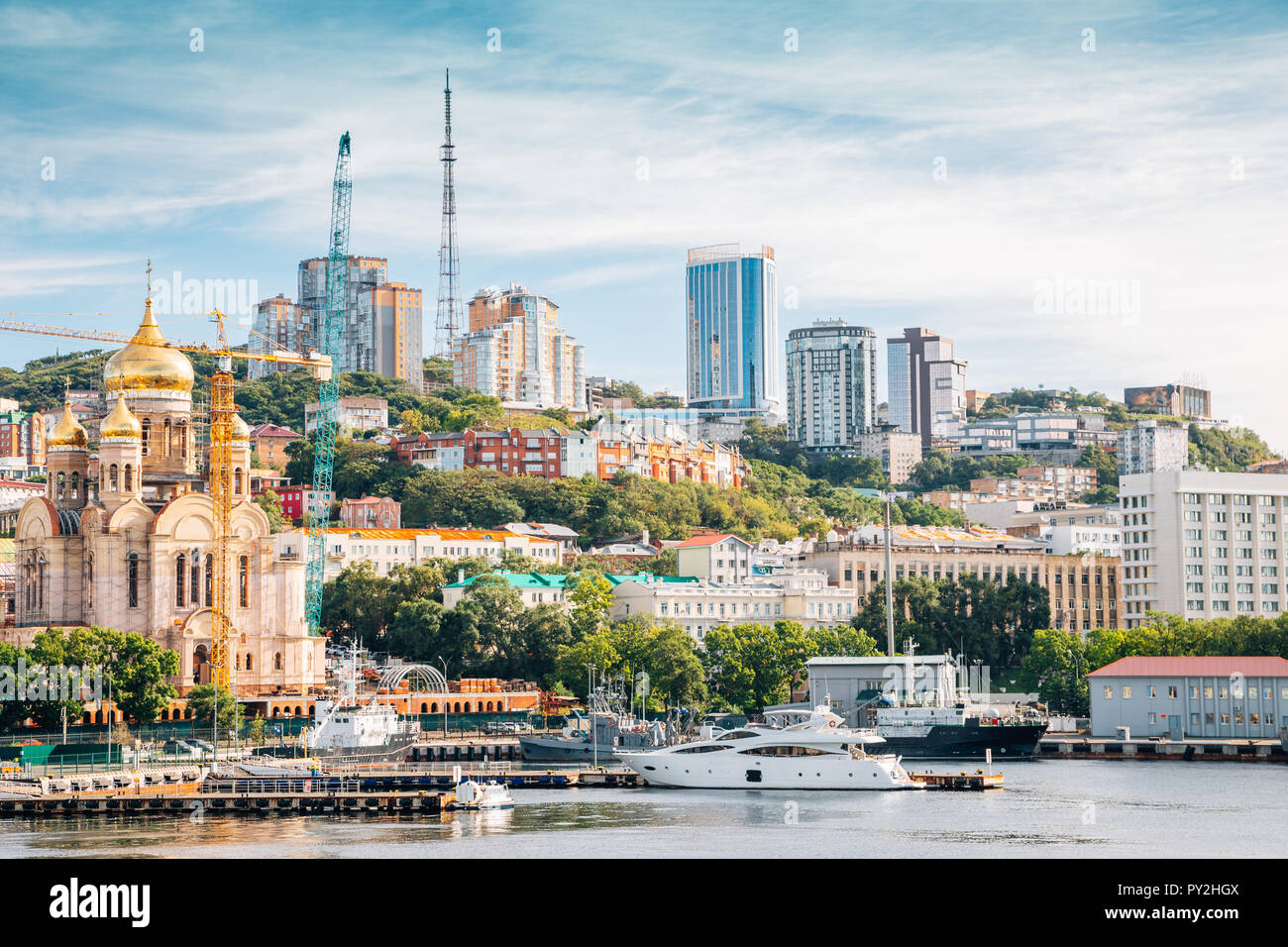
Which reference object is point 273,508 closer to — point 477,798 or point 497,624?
point 497,624

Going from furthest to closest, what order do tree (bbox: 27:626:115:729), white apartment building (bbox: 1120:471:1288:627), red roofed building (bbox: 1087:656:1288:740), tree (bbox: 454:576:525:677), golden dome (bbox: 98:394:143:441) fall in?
white apartment building (bbox: 1120:471:1288:627), tree (bbox: 454:576:525:677), golden dome (bbox: 98:394:143:441), red roofed building (bbox: 1087:656:1288:740), tree (bbox: 27:626:115:729)

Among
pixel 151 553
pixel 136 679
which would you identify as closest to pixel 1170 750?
pixel 136 679

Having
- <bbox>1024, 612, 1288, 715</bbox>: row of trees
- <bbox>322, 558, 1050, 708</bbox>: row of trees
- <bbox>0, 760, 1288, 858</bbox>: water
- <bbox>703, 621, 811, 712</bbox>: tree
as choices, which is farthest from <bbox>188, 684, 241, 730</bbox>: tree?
<bbox>1024, 612, 1288, 715</bbox>: row of trees

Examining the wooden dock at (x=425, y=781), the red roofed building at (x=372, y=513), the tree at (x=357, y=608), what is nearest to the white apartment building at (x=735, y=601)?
the tree at (x=357, y=608)

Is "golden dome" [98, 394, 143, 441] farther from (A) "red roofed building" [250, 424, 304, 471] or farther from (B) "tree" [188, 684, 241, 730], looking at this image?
(A) "red roofed building" [250, 424, 304, 471]

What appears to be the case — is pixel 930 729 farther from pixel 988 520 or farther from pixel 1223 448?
pixel 1223 448
